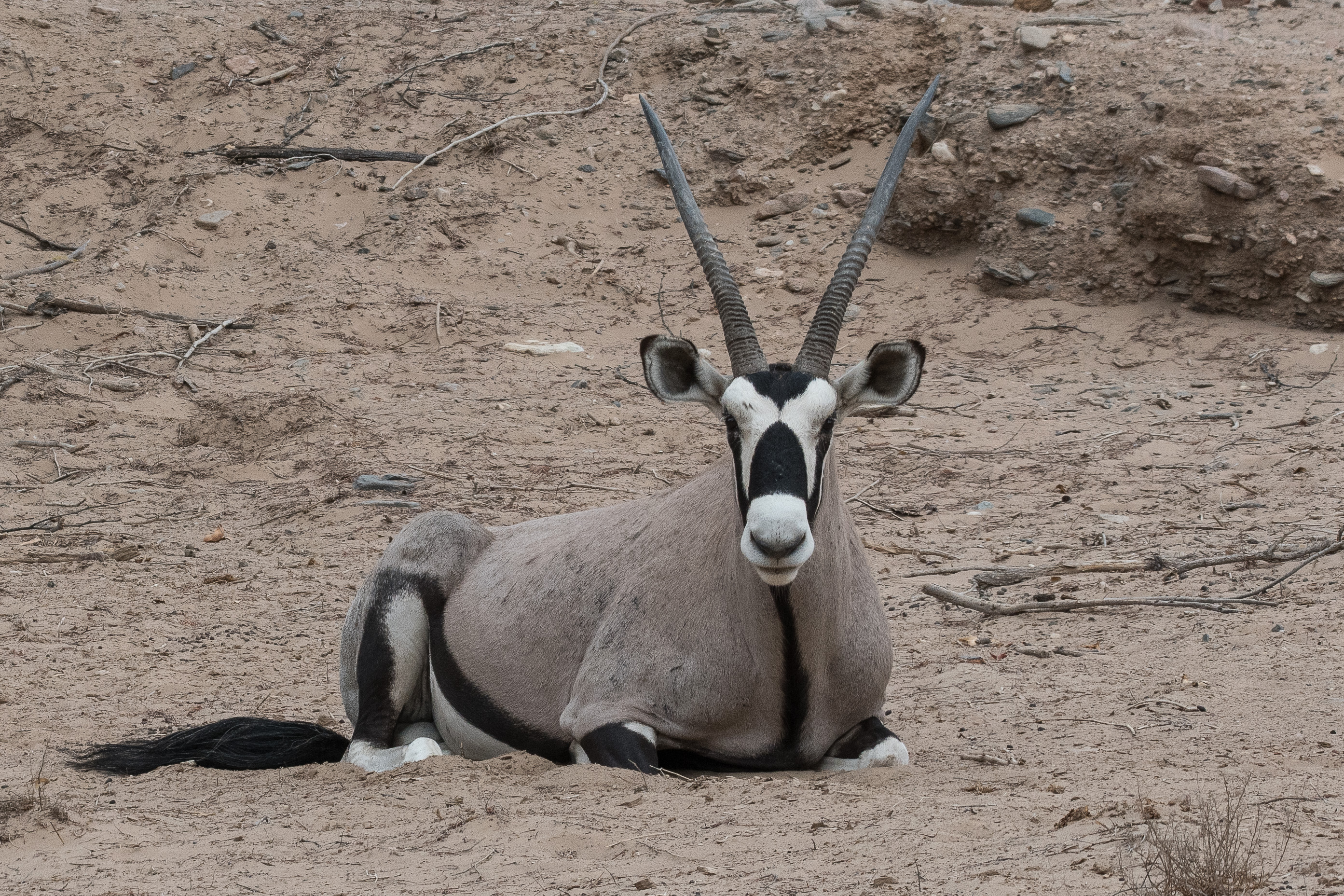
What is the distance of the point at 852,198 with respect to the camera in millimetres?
12898

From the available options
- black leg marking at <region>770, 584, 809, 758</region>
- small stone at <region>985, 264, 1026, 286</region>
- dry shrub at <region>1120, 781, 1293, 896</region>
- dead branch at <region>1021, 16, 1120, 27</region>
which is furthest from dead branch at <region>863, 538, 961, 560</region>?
dead branch at <region>1021, 16, 1120, 27</region>

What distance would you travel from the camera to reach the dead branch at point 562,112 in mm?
13781

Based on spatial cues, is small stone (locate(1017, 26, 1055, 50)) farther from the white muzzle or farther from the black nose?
the black nose

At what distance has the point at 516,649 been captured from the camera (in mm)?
5477

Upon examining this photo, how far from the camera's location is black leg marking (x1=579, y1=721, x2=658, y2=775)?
4.62 metres

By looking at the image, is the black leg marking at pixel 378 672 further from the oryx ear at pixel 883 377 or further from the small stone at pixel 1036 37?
the small stone at pixel 1036 37

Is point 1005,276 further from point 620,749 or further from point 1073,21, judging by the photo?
point 620,749

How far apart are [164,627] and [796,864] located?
15.8ft

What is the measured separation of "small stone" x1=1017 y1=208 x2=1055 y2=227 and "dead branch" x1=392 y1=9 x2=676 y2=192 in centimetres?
478

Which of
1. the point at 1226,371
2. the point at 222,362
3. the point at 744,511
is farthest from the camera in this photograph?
the point at 222,362

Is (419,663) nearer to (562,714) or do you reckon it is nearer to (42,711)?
(562,714)

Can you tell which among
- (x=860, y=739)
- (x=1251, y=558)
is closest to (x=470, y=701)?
(x=860, y=739)

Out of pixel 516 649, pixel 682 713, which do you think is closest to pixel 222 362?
pixel 516 649

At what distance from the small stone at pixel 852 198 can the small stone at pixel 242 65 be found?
6654mm
